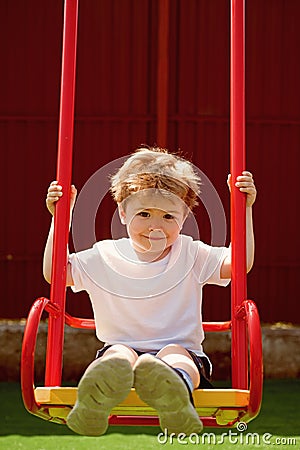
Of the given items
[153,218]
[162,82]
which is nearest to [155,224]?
[153,218]

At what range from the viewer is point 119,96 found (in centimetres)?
818

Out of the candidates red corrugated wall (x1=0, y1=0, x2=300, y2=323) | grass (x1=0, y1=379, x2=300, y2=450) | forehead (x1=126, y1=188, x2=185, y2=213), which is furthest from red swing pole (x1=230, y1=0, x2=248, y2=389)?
red corrugated wall (x1=0, y1=0, x2=300, y2=323)

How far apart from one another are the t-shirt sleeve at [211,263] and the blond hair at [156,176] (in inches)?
7.5

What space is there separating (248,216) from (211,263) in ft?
0.71

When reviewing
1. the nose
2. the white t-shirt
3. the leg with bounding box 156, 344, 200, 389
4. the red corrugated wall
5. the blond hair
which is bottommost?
the leg with bounding box 156, 344, 200, 389

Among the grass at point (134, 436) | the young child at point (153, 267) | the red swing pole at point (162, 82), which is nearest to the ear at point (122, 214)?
the young child at point (153, 267)

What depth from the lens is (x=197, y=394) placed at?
3.72 m

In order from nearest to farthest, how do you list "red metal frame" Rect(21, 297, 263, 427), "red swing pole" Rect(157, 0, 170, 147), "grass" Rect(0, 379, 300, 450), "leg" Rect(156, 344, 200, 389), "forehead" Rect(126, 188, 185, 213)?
"red metal frame" Rect(21, 297, 263, 427) < "leg" Rect(156, 344, 200, 389) < "forehead" Rect(126, 188, 185, 213) < "grass" Rect(0, 379, 300, 450) < "red swing pole" Rect(157, 0, 170, 147)

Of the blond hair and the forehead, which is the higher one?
the blond hair

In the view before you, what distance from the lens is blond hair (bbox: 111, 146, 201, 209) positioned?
4090mm

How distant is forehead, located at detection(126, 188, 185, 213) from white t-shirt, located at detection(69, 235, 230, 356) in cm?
20

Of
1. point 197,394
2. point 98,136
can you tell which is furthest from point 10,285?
point 197,394

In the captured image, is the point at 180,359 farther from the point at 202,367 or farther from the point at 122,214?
the point at 122,214

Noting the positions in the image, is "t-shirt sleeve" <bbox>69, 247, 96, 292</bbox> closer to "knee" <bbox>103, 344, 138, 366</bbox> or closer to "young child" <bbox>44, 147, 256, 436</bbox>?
"young child" <bbox>44, 147, 256, 436</bbox>
